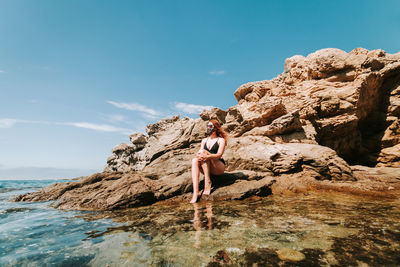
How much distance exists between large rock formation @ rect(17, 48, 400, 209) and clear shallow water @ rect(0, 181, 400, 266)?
191 cm

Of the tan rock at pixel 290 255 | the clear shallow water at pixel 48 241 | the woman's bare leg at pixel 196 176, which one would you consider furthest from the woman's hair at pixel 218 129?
the tan rock at pixel 290 255

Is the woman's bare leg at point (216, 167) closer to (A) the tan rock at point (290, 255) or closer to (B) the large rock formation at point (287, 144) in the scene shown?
(B) the large rock formation at point (287, 144)

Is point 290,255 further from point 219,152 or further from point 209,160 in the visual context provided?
point 209,160

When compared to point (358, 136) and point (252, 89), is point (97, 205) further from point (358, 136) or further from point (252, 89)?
point (358, 136)

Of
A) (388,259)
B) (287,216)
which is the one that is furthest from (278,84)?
(388,259)

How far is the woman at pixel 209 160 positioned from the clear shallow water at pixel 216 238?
5.26 ft

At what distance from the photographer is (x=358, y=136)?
13.0m

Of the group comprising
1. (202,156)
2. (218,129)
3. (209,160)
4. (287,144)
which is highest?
(218,129)

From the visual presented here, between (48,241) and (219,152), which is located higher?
(219,152)

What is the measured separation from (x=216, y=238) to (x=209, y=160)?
3.77m

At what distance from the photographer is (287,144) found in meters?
9.55

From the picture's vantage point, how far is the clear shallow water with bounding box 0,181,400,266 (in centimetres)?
235

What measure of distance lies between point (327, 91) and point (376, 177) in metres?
6.78

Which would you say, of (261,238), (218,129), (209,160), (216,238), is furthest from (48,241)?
(218,129)
